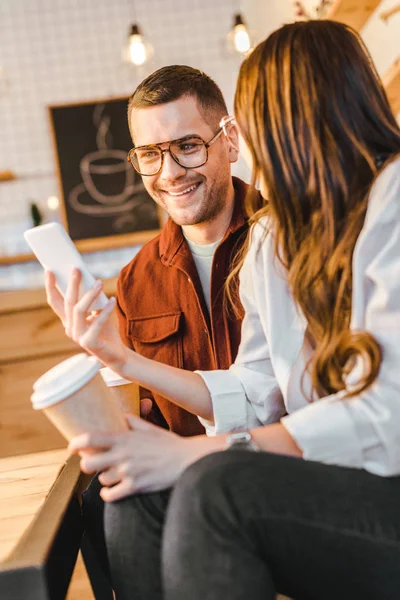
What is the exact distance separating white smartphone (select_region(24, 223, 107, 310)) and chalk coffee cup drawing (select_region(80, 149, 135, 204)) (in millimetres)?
2882

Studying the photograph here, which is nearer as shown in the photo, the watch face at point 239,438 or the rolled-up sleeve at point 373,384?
the rolled-up sleeve at point 373,384

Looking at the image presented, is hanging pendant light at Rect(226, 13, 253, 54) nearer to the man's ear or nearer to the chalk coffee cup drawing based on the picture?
the chalk coffee cup drawing

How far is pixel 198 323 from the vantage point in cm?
174

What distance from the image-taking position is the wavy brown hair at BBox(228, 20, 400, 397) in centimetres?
102

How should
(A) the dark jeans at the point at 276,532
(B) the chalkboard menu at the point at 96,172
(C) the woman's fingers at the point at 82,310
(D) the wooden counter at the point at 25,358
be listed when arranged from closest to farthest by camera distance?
(A) the dark jeans at the point at 276,532, (C) the woman's fingers at the point at 82,310, (D) the wooden counter at the point at 25,358, (B) the chalkboard menu at the point at 96,172

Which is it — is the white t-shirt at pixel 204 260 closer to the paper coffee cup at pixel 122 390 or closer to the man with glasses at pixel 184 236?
the man with glasses at pixel 184 236

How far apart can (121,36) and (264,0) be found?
851 mm

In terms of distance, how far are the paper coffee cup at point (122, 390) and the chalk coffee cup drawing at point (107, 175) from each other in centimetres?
263

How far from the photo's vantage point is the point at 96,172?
403cm

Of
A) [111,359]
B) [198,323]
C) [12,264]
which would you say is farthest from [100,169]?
[111,359]

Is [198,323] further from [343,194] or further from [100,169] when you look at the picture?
[100,169]

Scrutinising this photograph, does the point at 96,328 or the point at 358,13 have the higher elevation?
the point at 358,13

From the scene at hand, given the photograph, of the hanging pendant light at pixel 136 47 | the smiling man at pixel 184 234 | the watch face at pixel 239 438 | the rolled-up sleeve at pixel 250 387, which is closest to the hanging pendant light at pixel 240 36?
the hanging pendant light at pixel 136 47

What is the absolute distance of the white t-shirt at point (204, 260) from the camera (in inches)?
71.1
